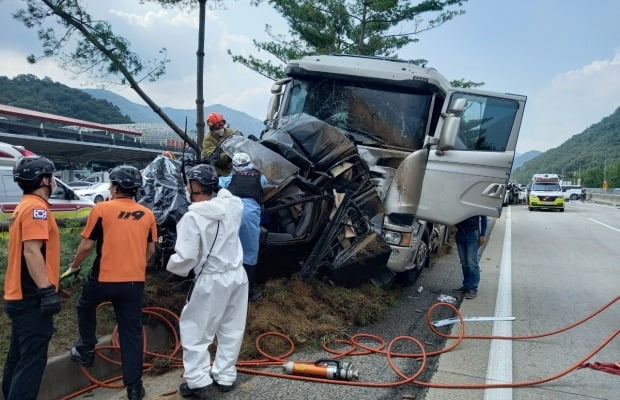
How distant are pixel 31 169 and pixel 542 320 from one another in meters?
5.28

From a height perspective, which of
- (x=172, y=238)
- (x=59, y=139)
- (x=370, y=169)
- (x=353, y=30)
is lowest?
(x=59, y=139)

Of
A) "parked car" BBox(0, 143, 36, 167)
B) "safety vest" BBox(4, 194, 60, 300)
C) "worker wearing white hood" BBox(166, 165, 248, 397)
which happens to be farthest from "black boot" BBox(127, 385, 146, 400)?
"parked car" BBox(0, 143, 36, 167)

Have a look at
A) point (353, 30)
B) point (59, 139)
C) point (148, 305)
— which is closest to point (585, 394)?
point (148, 305)

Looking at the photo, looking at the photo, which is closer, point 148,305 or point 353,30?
point 148,305

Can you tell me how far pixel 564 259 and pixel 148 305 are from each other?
857cm

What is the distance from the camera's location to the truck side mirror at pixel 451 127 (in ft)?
18.5

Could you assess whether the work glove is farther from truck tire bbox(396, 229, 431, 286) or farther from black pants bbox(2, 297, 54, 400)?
truck tire bbox(396, 229, 431, 286)

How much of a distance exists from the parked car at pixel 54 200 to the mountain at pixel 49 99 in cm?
5383

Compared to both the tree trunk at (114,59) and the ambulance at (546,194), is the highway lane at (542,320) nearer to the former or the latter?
the tree trunk at (114,59)

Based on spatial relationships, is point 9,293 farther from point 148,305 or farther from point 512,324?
point 512,324

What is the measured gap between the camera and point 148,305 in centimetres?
432

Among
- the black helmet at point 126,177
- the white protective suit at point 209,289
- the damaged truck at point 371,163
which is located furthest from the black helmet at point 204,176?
the damaged truck at point 371,163

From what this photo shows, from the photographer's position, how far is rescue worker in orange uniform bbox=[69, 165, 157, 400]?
3.21 meters

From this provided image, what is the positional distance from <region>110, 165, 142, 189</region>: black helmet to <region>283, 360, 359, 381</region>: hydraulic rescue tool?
182 centimetres
